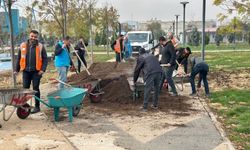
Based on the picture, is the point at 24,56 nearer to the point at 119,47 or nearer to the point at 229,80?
the point at 229,80

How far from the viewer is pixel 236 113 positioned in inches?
393

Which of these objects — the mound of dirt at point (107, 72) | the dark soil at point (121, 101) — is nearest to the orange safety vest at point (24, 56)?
the dark soil at point (121, 101)

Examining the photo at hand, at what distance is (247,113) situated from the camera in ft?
32.3

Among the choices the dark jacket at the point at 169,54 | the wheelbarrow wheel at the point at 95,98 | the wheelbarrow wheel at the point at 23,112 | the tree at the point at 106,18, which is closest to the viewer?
the wheelbarrow wheel at the point at 23,112

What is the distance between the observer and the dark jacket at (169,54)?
40.3 feet

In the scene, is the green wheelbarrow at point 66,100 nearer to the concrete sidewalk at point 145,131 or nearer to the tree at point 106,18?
→ the concrete sidewalk at point 145,131

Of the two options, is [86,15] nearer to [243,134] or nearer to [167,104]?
[167,104]

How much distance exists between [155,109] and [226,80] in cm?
682

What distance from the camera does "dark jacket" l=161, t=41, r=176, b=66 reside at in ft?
40.3

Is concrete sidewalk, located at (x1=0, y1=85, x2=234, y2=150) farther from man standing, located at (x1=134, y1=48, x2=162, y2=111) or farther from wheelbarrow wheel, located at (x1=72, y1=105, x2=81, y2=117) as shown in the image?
man standing, located at (x1=134, y1=48, x2=162, y2=111)

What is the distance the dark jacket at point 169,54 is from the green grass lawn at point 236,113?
1515mm

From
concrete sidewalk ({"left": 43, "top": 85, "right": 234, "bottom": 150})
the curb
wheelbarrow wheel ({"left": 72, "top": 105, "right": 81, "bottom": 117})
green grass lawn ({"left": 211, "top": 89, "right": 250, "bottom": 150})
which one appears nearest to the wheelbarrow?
concrete sidewalk ({"left": 43, "top": 85, "right": 234, "bottom": 150})

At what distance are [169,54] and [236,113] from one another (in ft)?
10.1

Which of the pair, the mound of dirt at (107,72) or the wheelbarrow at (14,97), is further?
the mound of dirt at (107,72)
